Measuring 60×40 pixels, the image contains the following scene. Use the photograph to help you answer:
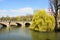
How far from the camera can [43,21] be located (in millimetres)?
32281

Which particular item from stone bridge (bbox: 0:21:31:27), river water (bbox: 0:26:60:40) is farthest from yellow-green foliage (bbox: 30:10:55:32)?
stone bridge (bbox: 0:21:31:27)

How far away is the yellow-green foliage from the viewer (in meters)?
31.6

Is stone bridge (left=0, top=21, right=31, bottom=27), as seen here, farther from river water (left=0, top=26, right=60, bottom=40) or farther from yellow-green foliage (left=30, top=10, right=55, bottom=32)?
river water (left=0, top=26, right=60, bottom=40)

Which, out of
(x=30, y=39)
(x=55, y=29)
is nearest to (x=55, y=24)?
(x=55, y=29)

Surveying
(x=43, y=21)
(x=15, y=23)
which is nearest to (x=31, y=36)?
(x=43, y=21)

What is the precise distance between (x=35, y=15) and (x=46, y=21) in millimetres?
2858

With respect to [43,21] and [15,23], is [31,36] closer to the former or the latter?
[43,21]

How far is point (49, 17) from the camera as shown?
32.8 metres

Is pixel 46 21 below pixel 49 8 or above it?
below

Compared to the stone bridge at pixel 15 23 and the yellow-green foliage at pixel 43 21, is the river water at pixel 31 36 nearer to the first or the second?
the yellow-green foliage at pixel 43 21

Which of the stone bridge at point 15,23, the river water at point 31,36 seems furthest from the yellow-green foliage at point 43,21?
the stone bridge at point 15,23

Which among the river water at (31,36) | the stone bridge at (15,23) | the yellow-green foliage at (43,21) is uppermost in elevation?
the yellow-green foliage at (43,21)

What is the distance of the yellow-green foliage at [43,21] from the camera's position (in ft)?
104

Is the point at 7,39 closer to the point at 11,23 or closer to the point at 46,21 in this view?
the point at 46,21
